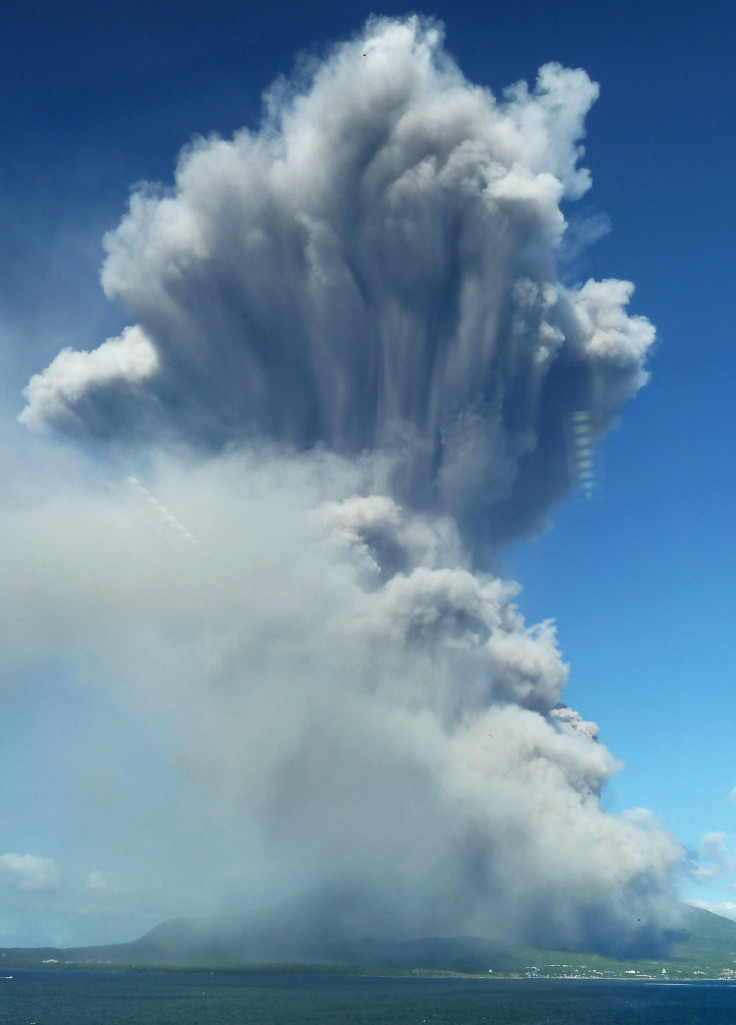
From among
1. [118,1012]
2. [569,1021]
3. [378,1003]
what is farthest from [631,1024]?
[118,1012]

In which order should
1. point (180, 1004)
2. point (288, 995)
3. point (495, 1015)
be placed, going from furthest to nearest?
1. point (288, 995)
2. point (180, 1004)
3. point (495, 1015)

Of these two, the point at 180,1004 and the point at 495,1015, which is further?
the point at 180,1004

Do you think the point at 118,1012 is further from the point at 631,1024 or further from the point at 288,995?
the point at 631,1024

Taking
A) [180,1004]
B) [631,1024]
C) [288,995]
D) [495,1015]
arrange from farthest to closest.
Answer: [288,995], [180,1004], [495,1015], [631,1024]

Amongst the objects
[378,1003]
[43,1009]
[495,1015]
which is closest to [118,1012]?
[43,1009]

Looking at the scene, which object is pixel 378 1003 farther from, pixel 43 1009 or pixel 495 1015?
pixel 43 1009

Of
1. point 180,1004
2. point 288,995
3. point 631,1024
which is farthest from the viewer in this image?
point 288,995

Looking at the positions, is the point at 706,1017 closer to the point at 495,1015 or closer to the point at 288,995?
the point at 495,1015

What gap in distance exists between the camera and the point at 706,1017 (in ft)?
515

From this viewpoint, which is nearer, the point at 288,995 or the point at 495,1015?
the point at 495,1015

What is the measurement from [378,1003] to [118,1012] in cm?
5878

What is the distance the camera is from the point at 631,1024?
124 metres

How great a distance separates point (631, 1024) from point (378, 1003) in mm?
61754

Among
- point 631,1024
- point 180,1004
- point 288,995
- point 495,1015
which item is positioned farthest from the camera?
point 288,995
